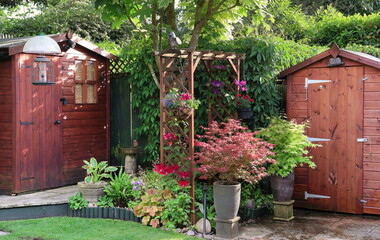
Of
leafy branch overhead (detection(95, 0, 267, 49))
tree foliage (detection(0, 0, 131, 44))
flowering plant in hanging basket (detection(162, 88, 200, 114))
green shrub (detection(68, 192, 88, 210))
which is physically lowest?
green shrub (detection(68, 192, 88, 210))

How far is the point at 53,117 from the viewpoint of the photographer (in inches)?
298

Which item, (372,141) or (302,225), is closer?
(302,225)

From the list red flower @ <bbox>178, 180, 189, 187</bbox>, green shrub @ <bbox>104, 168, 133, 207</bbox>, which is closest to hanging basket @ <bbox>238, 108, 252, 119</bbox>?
red flower @ <bbox>178, 180, 189, 187</bbox>

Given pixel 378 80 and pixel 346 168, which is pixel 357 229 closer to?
pixel 346 168

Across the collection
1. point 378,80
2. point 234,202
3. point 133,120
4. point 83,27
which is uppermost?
point 83,27

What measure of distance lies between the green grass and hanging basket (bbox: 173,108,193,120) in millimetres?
1430

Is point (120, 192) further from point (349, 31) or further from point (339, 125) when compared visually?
point (349, 31)

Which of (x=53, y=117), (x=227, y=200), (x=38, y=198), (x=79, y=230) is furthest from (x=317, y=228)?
(x=53, y=117)

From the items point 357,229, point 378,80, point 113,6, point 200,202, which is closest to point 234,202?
point 200,202

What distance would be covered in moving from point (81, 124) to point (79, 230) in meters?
2.69

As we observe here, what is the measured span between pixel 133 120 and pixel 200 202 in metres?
2.57

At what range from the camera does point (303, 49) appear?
27.3 feet

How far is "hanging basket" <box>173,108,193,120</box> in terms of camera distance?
5.88m

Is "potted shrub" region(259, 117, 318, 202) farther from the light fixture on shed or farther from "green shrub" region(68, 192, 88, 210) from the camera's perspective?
the light fixture on shed
